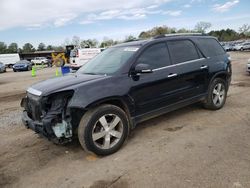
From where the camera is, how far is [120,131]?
431 cm

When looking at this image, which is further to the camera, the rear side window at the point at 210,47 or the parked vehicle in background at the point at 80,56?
the parked vehicle in background at the point at 80,56

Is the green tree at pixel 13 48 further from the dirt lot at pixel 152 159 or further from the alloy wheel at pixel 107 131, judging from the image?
the alloy wheel at pixel 107 131

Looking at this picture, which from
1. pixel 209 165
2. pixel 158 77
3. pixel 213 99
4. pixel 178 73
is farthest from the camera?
pixel 213 99

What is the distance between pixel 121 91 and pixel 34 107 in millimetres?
1438

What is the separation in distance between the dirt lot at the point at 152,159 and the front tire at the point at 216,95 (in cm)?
45

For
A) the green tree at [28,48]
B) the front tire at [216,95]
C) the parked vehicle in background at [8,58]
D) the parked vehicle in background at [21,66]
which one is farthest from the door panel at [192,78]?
the green tree at [28,48]

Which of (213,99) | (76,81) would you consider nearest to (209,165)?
(76,81)

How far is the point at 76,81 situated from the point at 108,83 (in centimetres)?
55

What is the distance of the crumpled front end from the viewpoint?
3924 mm

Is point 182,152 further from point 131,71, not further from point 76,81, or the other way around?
point 76,81

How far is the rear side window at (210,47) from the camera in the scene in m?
5.98

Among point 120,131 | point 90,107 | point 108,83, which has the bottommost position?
point 120,131

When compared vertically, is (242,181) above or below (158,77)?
below

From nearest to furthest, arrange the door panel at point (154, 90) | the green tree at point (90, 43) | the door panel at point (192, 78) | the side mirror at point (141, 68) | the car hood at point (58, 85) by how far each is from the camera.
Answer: the car hood at point (58, 85) < the side mirror at point (141, 68) < the door panel at point (154, 90) < the door panel at point (192, 78) < the green tree at point (90, 43)
